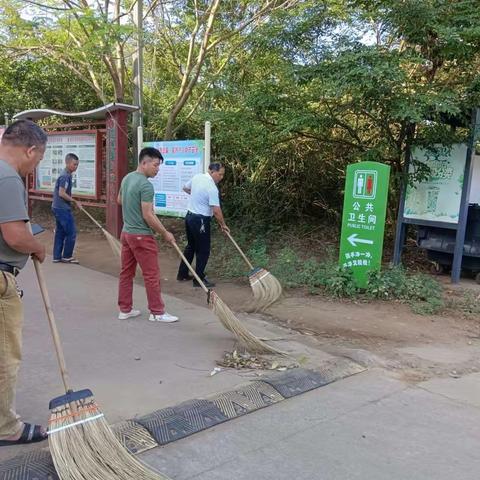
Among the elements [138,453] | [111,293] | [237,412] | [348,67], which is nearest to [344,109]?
[348,67]

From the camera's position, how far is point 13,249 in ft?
9.25

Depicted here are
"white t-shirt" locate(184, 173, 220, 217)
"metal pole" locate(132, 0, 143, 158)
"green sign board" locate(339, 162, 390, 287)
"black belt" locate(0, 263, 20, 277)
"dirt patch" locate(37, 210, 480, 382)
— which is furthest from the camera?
"metal pole" locate(132, 0, 143, 158)

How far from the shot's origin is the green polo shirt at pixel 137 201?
5145mm

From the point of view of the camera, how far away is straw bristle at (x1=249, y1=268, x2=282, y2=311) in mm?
5965

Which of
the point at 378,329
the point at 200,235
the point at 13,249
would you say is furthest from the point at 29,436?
the point at 200,235

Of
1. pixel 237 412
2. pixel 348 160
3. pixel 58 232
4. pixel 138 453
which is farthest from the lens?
pixel 348 160

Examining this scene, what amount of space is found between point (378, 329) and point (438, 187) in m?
2.89

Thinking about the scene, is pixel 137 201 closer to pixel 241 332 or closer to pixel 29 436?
pixel 241 332

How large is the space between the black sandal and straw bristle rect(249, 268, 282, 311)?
10.7 ft

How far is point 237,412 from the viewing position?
3.47m

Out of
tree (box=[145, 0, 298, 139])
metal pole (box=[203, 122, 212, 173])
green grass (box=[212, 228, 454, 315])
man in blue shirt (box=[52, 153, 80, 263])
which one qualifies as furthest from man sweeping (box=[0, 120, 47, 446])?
tree (box=[145, 0, 298, 139])

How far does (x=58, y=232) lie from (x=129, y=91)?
18.2 ft

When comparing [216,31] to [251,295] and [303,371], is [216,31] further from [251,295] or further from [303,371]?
[303,371]

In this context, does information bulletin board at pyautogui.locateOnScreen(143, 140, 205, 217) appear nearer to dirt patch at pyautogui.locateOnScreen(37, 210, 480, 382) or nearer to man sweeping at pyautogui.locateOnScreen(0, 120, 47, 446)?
dirt patch at pyautogui.locateOnScreen(37, 210, 480, 382)
